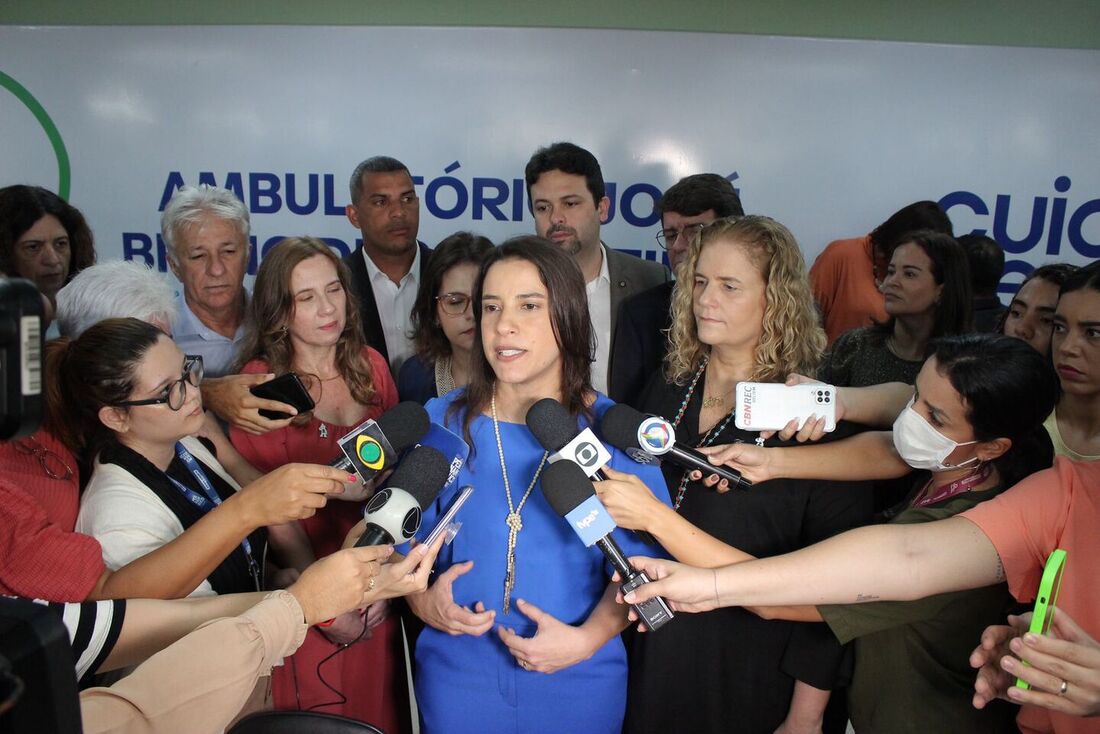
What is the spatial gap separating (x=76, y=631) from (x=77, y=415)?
24.6 inches

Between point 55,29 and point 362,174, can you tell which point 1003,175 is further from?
point 55,29

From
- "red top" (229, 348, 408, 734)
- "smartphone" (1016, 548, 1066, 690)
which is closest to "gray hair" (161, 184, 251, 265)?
"red top" (229, 348, 408, 734)

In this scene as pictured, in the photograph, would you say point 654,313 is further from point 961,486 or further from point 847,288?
point 847,288

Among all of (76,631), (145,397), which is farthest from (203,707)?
(145,397)

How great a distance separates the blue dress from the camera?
5.90 feet

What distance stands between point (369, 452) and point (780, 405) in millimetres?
963

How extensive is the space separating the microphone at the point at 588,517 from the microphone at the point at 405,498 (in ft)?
0.88

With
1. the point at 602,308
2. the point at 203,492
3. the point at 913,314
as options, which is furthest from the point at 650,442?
the point at 913,314

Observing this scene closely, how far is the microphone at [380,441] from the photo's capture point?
1627 mm

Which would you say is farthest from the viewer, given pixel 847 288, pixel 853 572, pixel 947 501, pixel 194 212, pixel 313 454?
pixel 847 288

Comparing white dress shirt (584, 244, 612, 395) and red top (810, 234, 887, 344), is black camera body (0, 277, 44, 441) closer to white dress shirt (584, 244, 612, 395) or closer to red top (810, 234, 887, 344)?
white dress shirt (584, 244, 612, 395)

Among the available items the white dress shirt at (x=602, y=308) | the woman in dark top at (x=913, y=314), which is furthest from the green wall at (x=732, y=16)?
the woman in dark top at (x=913, y=314)

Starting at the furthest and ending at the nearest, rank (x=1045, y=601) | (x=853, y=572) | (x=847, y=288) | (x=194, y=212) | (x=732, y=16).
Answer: (x=732, y=16) < (x=847, y=288) < (x=194, y=212) < (x=853, y=572) < (x=1045, y=601)

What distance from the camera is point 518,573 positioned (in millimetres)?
1801
